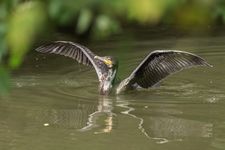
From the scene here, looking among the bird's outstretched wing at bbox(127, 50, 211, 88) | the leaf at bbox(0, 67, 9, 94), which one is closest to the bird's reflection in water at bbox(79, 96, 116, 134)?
the bird's outstretched wing at bbox(127, 50, 211, 88)

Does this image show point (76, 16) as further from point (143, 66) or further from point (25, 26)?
point (143, 66)

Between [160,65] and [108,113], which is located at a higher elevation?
[160,65]

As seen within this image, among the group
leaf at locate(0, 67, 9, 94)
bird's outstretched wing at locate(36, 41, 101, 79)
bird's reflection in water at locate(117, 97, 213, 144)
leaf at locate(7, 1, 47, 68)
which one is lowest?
bird's reflection in water at locate(117, 97, 213, 144)

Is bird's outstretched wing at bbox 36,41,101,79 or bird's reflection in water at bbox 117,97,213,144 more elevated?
bird's outstretched wing at bbox 36,41,101,79

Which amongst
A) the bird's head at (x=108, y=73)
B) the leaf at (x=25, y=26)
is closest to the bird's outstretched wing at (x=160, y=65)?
the bird's head at (x=108, y=73)

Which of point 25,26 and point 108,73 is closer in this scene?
point 25,26

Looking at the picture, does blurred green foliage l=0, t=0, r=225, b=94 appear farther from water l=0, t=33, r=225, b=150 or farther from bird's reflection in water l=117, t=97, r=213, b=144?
bird's reflection in water l=117, t=97, r=213, b=144

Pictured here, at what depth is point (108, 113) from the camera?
690 centimetres

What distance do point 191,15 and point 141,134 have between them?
4.72 metres

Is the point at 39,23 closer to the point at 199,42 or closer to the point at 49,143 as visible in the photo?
the point at 49,143

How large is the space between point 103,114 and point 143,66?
1.20 m

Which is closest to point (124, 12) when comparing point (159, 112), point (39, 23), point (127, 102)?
point (39, 23)

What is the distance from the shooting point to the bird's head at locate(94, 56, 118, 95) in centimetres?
798

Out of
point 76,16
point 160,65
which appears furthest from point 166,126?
point 76,16
